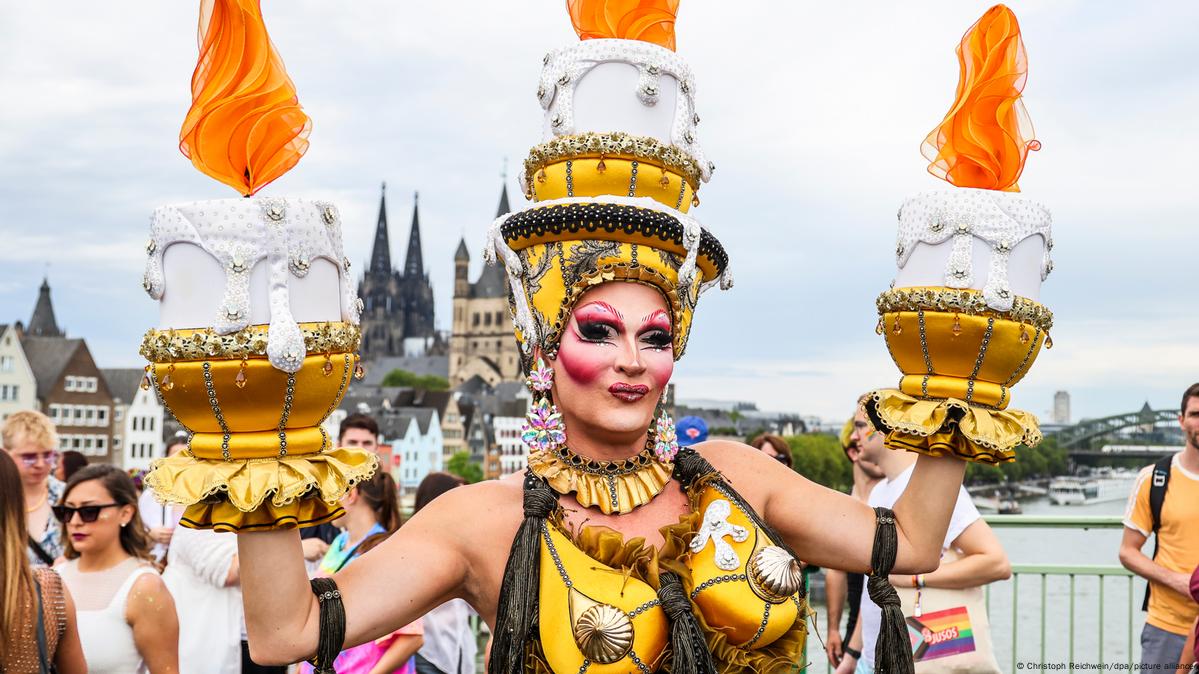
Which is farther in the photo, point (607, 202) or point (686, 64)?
point (686, 64)

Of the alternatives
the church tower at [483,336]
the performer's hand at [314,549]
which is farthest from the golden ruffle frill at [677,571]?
the church tower at [483,336]

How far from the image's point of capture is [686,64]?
312 centimetres

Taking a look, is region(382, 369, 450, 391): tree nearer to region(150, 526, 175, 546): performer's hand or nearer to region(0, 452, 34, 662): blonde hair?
region(150, 526, 175, 546): performer's hand

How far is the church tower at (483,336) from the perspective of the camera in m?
105

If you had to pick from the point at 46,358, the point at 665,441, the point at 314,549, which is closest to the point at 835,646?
the point at 314,549

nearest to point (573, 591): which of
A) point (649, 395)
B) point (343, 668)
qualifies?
point (649, 395)

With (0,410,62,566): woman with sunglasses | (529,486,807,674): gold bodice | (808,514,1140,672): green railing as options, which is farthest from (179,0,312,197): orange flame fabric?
(808,514,1140,672): green railing

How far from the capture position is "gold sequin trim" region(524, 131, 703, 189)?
292 centimetres

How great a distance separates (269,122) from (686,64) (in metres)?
1.24

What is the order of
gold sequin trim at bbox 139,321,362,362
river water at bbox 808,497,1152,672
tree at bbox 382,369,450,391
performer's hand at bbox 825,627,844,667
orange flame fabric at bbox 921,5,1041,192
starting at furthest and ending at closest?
1. tree at bbox 382,369,450,391
2. river water at bbox 808,497,1152,672
3. performer's hand at bbox 825,627,844,667
4. orange flame fabric at bbox 921,5,1041,192
5. gold sequin trim at bbox 139,321,362,362

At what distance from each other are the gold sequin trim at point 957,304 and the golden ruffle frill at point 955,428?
213 mm

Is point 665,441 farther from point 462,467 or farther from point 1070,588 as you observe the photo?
point 462,467

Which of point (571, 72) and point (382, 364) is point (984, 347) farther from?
point (382, 364)

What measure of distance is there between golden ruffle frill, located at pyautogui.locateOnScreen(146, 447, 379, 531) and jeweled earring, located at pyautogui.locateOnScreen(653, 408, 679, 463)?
0.86 meters
